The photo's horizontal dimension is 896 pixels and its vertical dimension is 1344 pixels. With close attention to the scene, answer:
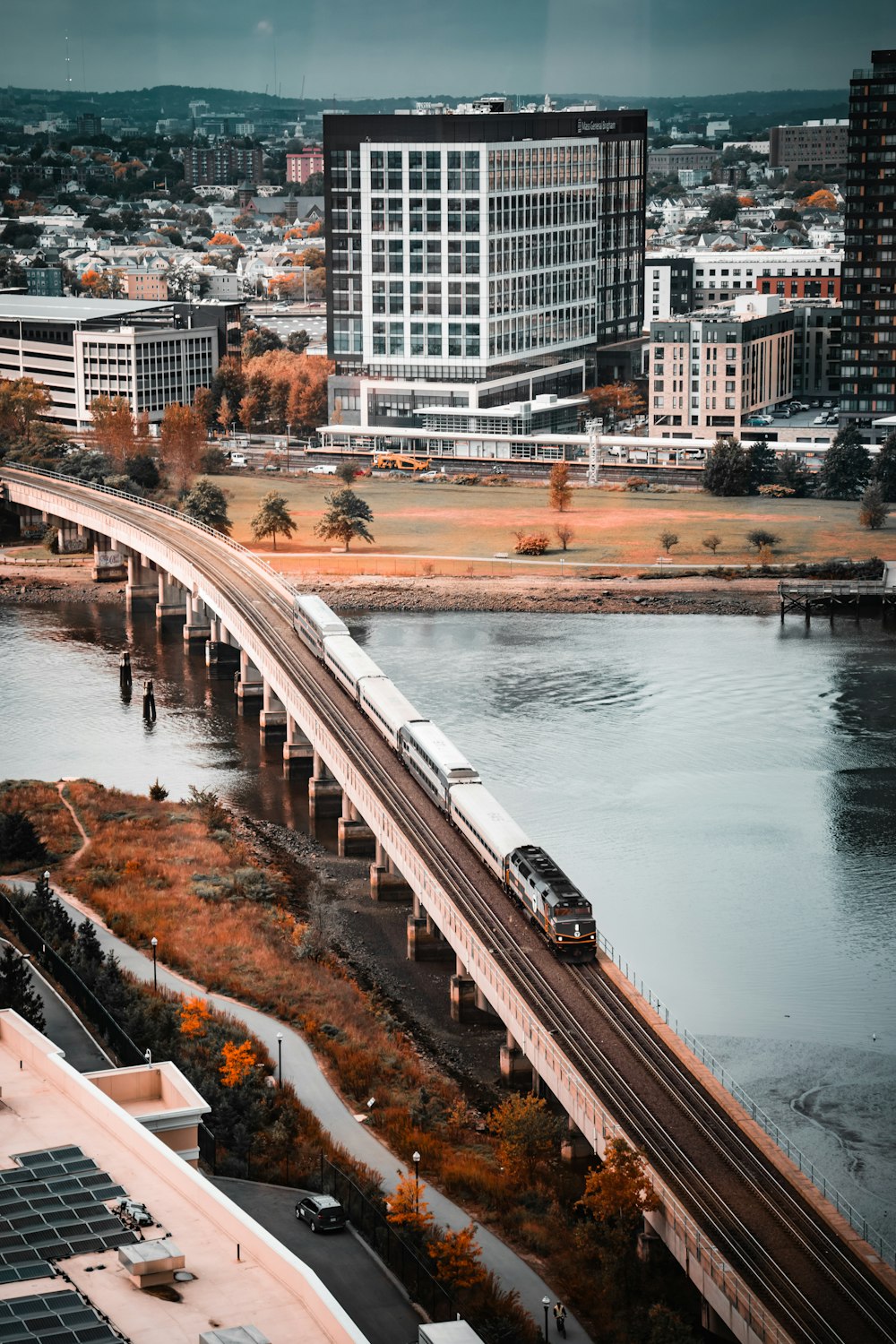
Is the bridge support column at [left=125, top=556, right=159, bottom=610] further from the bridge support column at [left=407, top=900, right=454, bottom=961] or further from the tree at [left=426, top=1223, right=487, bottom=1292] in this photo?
the tree at [left=426, top=1223, right=487, bottom=1292]

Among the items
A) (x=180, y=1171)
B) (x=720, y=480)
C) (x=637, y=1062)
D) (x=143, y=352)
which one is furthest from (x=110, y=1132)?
(x=143, y=352)

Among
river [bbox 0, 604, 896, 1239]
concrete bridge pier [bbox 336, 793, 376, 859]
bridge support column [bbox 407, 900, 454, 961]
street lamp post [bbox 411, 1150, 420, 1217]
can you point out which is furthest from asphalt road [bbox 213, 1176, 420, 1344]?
concrete bridge pier [bbox 336, 793, 376, 859]

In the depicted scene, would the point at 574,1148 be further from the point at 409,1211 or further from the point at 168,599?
the point at 168,599

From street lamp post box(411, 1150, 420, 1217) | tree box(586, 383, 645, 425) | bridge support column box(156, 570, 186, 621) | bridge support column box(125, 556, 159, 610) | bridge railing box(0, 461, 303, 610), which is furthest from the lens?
tree box(586, 383, 645, 425)

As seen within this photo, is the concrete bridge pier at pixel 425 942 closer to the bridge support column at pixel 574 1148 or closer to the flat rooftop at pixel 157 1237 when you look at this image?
the bridge support column at pixel 574 1148

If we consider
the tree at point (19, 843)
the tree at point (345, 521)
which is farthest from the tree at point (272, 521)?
the tree at point (19, 843)

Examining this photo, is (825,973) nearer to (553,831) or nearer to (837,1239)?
(553,831)

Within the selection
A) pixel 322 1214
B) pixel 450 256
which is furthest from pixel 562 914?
pixel 450 256
